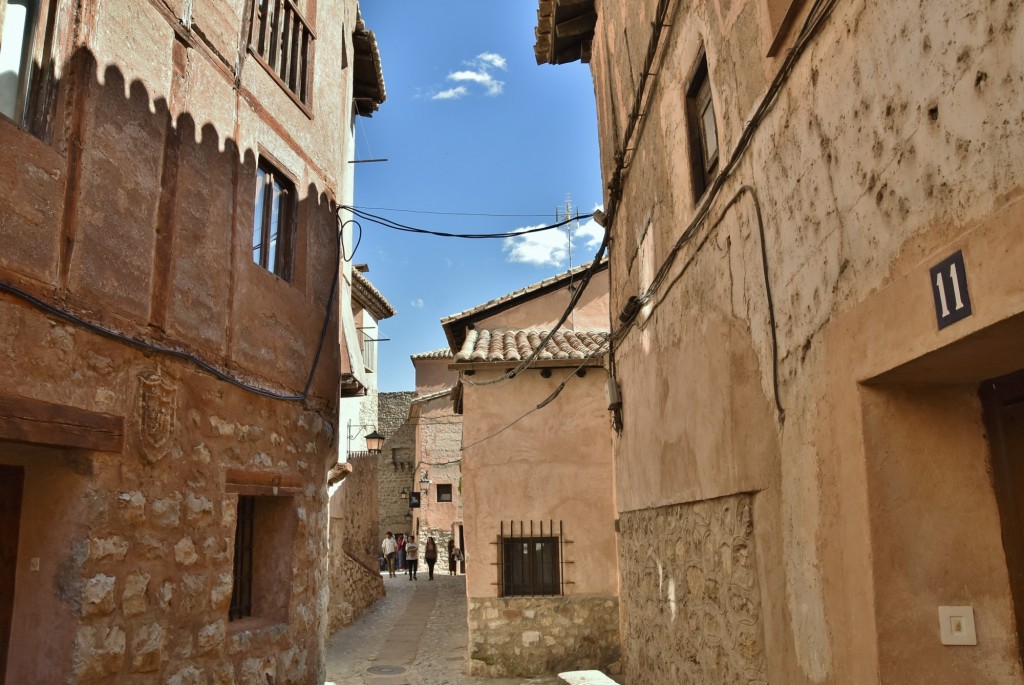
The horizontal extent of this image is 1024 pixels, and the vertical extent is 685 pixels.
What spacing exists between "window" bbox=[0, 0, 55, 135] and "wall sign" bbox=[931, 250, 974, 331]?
4.56 metres

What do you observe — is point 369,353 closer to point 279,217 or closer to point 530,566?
point 530,566

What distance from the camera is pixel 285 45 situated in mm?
7453

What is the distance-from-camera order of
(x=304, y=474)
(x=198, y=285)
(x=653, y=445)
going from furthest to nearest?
(x=304, y=474)
(x=653, y=445)
(x=198, y=285)

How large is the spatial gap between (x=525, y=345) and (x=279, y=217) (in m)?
6.10

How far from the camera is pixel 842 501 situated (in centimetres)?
285

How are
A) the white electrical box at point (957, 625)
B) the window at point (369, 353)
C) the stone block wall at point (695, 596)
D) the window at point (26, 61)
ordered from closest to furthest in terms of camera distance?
1. the white electrical box at point (957, 625)
2. the stone block wall at point (695, 596)
3. the window at point (26, 61)
4. the window at point (369, 353)

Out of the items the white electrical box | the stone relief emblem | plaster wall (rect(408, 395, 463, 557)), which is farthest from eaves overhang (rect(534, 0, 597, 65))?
plaster wall (rect(408, 395, 463, 557))

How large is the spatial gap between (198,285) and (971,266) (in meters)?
5.00

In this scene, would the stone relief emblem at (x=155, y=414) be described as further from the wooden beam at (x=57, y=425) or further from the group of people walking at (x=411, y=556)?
the group of people walking at (x=411, y=556)

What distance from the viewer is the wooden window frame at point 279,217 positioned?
267 inches

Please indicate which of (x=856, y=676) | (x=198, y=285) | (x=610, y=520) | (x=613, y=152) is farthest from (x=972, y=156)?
(x=610, y=520)

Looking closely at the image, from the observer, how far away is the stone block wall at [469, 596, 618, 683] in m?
10.8

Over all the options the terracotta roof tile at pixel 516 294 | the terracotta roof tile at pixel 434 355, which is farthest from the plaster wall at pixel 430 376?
the terracotta roof tile at pixel 516 294

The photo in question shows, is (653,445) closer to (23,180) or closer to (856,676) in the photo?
(856,676)
